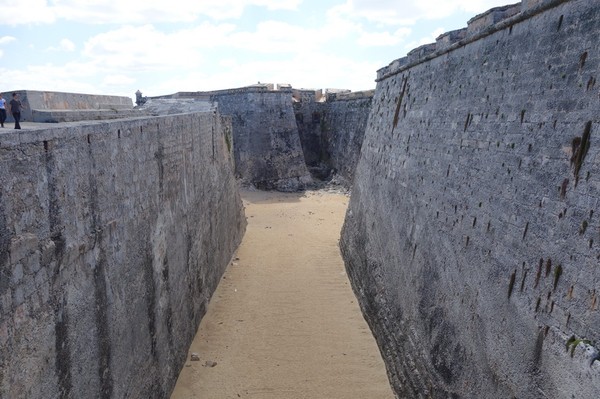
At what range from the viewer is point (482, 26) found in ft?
23.1

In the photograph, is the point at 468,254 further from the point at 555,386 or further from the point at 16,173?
the point at 16,173

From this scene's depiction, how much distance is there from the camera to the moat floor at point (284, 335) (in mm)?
8008

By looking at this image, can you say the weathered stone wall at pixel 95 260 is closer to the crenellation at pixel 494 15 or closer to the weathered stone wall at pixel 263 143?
the crenellation at pixel 494 15

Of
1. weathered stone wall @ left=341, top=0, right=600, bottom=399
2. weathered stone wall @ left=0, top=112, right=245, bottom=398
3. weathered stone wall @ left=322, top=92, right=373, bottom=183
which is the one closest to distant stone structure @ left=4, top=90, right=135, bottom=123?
weathered stone wall @ left=0, top=112, right=245, bottom=398

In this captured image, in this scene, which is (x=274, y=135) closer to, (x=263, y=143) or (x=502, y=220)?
(x=263, y=143)

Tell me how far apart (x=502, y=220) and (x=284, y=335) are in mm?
5661

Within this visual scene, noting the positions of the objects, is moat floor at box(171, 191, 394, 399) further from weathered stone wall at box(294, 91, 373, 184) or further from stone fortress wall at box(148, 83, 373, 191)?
stone fortress wall at box(148, 83, 373, 191)

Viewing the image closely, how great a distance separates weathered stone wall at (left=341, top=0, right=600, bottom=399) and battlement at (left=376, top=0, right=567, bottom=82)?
0.09 ft

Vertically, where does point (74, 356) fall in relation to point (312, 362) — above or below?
above

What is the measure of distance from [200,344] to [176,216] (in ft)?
8.36

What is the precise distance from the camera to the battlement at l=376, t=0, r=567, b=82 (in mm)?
5636

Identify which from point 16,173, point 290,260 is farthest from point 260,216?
point 16,173

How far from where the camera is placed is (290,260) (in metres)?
14.8

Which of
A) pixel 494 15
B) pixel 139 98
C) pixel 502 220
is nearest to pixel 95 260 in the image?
pixel 502 220
